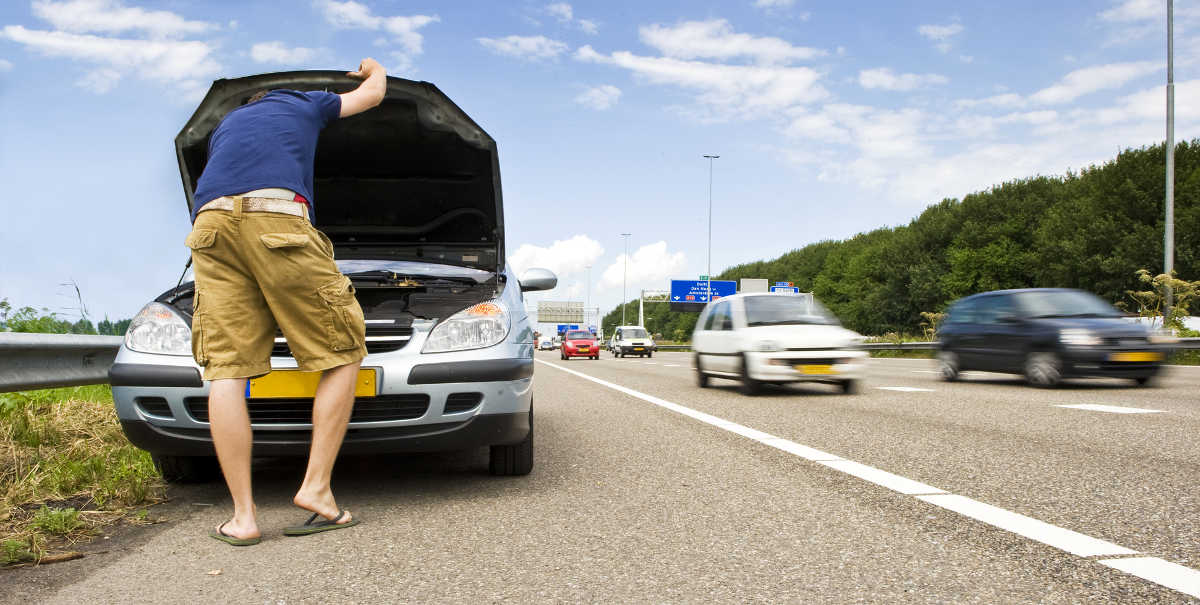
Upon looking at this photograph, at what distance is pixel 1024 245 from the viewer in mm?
57969

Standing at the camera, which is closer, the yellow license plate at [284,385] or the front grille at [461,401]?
the yellow license plate at [284,385]

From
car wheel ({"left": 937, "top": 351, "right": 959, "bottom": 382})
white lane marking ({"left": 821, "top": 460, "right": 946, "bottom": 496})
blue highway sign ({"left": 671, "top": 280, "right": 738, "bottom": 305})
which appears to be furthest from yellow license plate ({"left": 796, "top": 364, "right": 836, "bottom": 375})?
blue highway sign ({"left": 671, "top": 280, "right": 738, "bottom": 305})

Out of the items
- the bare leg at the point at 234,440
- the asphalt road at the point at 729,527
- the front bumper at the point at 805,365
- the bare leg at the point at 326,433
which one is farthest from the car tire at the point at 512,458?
the front bumper at the point at 805,365

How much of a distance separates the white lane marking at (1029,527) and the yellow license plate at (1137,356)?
8.47 metres

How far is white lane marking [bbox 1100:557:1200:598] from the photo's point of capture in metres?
2.64

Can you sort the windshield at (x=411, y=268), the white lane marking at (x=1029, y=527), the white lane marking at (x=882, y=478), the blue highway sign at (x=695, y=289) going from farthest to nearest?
1. the blue highway sign at (x=695, y=289)
2. the windshield at (x=411, y=268)
3. the white lane marking at (x=882, y=478)
4. the white lane marking at (x=1029, y=527)

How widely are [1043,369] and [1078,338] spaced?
1.98ft

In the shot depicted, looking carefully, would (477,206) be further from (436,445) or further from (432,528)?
(432,528)

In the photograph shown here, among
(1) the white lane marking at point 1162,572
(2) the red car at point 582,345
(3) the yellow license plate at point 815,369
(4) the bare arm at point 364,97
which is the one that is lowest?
(2) the red car at point 582,345

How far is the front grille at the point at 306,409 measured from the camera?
3.93m

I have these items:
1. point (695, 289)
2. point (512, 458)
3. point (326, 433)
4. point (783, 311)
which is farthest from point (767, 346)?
point (695, 289)

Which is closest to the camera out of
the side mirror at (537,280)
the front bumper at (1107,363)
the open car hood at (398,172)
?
the open car hood at (398,172)

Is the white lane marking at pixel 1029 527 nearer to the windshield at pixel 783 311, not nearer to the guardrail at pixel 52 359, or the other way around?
the guardrail at pixel 52 359

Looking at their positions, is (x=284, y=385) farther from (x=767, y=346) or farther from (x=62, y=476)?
(x=767, y=346)
